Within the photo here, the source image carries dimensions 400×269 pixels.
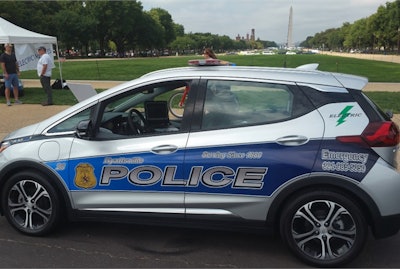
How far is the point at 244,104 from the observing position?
3684 mm

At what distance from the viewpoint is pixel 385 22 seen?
88.6 m

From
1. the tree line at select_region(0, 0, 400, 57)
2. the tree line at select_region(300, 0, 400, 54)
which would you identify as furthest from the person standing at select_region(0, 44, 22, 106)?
the tree line at select_region(300, 0, 400, 54)

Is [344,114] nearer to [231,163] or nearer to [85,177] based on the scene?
[231,163]

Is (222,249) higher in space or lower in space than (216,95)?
lower

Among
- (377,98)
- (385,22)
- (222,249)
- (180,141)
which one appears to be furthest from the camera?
(385,22)

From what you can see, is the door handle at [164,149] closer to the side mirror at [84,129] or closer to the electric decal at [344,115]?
the side mirror at [84,129]

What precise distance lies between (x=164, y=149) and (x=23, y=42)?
14.1m

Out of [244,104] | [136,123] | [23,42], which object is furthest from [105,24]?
[244,104]

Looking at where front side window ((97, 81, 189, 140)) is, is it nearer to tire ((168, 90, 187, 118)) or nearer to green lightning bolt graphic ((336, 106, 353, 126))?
tire ((168, 90, 187, 118))

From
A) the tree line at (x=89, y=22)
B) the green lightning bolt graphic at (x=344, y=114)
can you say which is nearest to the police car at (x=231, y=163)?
the green lightning bolt graphic at (x=344, y=114)

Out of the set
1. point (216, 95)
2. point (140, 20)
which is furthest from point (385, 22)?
point (216, 95)

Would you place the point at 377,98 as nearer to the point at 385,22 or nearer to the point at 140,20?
the point at 385,22

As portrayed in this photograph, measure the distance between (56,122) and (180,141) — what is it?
4.10 ft

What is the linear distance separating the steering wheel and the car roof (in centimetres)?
50
